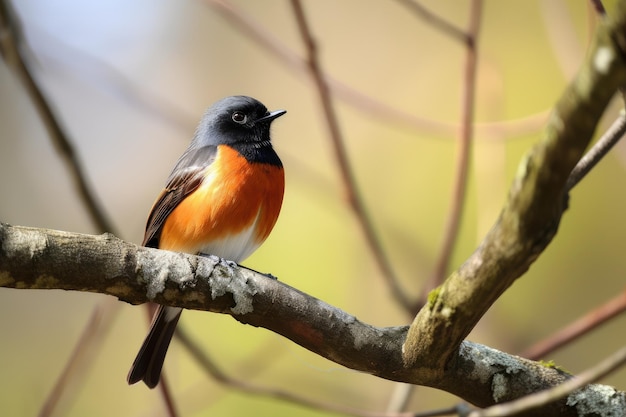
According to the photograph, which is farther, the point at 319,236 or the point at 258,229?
the point at 319,236

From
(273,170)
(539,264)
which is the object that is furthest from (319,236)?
(273,170)

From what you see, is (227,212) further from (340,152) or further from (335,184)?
(335,184)

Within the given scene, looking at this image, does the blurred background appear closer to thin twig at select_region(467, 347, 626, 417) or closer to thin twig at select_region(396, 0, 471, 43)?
thin twig at select_region(396, 0, 471, 43)

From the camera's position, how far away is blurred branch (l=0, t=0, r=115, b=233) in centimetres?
340

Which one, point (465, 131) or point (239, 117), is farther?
point (239, 117)

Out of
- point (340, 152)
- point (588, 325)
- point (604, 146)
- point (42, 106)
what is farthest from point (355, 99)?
point (604, 146)

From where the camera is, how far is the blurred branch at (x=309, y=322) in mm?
2350

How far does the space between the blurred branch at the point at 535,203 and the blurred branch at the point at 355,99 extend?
1.97 m

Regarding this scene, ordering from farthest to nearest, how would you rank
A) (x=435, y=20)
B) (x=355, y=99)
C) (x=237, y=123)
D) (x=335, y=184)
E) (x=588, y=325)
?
1. (x=335, y=184)
2. (x=237, y=123)
3. (x=355, y=99)
4. (x=435, y=20)
5. (x=588, y=325)

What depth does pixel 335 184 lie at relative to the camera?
5.80 metres

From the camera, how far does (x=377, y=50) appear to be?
24.2ft

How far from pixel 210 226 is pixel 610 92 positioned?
2.50m

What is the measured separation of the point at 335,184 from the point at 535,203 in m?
4.11

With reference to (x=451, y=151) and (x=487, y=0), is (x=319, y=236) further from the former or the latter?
(x=487, y=0)
